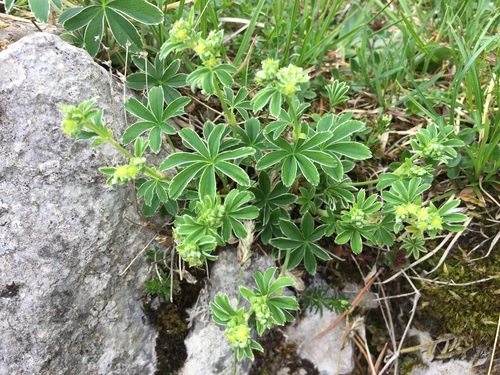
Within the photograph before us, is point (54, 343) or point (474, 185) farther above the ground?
point (474, 185)

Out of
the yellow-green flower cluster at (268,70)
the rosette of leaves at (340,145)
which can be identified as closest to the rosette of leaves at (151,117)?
the yellow-green flower cluster at (268,70)

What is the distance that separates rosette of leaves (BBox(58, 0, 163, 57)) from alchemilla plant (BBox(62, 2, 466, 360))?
0.08ft

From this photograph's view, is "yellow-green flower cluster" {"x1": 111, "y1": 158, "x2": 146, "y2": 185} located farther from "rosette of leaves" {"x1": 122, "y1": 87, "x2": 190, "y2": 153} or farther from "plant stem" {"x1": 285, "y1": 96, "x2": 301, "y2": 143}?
"plant stem" {"x1": 285, "y1": 96, "x2": 301, "y2": 143}

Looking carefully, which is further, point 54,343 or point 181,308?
point 181,308

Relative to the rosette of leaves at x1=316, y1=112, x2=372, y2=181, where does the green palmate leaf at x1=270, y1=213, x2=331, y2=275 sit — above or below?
below

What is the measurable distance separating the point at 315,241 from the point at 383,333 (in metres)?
0.71

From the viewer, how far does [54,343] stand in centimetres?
223

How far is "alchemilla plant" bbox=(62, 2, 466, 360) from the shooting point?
1969mm

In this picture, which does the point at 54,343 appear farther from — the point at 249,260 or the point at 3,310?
the point at 249,260

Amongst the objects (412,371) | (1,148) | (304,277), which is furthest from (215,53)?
(412,371)

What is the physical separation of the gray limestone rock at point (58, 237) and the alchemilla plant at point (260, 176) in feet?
0.70

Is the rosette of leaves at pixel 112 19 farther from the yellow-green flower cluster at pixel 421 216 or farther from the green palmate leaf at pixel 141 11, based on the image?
the yellow-green flower cluster at pixel 421 216

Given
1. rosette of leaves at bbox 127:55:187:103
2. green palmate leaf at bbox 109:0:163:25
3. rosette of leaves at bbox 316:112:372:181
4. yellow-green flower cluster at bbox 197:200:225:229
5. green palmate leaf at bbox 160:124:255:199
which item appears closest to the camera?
yellow-green flower cluster at bbox 197:200:225:229

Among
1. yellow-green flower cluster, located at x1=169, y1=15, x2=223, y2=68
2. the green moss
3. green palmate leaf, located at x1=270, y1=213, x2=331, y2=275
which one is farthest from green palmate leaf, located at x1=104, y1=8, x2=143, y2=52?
the green moss
